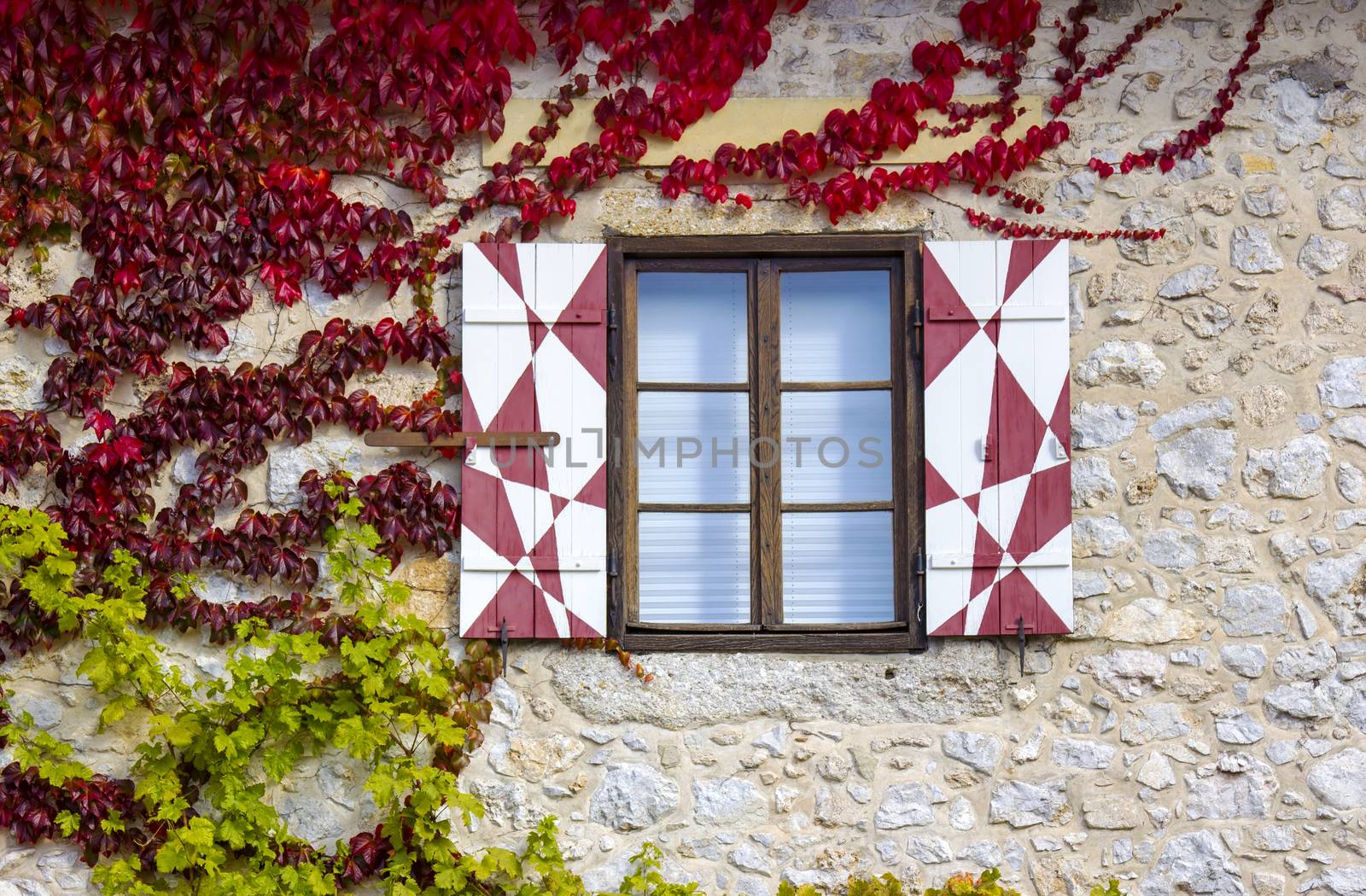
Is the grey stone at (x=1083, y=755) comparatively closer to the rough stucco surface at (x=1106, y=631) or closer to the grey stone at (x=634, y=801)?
the rough stucco surface at (x=1106, y=631)

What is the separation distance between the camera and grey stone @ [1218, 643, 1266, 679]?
3316 millimetres

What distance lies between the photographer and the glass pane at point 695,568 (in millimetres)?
3443

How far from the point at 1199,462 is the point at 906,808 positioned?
1376 millimetres

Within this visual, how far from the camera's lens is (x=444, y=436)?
3.33 m

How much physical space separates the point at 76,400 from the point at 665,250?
1.86m

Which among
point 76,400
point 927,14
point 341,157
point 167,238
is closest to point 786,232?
point 927,14

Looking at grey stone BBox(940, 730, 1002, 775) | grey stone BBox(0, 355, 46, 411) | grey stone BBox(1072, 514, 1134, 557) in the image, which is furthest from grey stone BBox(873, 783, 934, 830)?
grey stone BBox(0, 355, 46, 411)

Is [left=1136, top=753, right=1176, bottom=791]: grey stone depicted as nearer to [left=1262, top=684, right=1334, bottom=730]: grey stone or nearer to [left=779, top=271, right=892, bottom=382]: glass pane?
[left=1262, top=684, right=1334, bottom=730]: grey stone

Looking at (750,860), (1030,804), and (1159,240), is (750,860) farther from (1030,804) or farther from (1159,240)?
(1159,240)

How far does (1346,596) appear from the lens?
3.33 meters

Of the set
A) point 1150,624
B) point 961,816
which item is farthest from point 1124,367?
point 961,816

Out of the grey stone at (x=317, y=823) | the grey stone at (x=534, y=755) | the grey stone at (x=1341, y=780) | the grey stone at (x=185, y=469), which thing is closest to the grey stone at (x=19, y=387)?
the grey stone at (x=185, y=469)

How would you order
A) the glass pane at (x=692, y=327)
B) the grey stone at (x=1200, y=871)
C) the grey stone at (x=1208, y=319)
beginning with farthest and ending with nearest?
the glass pane at (x=692, y=327)
the grey stone at (x=1208, y=319)
the grey stone at (x=1200, y=871)

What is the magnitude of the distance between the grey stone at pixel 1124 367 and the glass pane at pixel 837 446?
0.62 m
